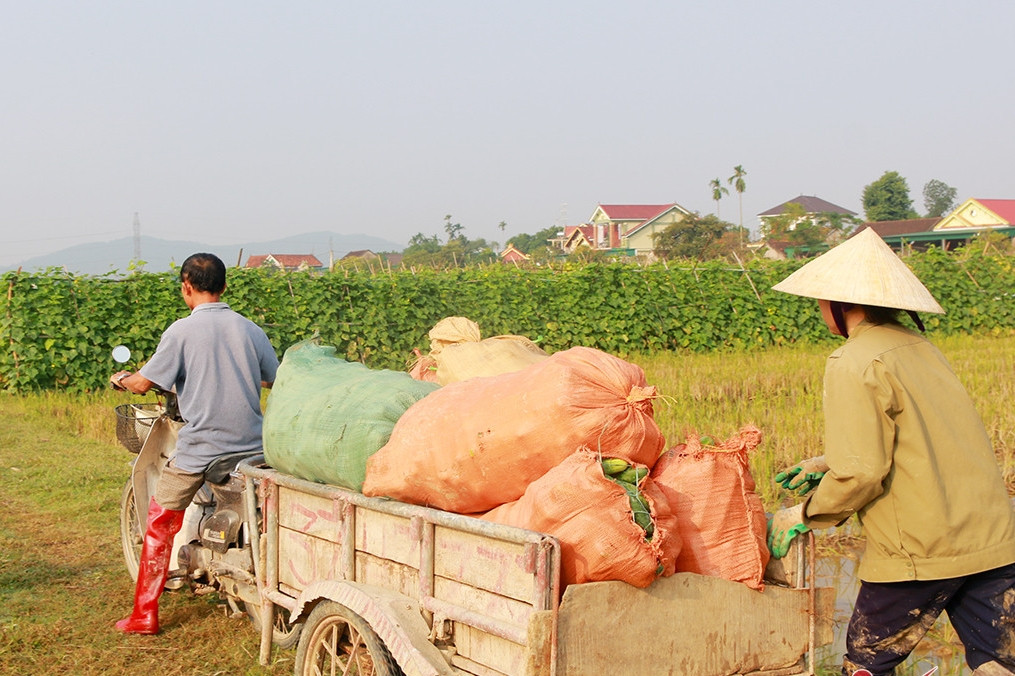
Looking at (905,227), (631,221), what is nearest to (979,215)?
(905,227)

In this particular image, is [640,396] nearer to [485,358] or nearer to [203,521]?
[485,358]

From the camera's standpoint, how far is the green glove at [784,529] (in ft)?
9.09

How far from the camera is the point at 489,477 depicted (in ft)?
9.06

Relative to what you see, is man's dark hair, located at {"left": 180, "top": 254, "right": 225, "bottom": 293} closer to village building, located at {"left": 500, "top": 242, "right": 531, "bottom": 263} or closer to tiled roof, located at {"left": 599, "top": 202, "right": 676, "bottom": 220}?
village building, located at {"left": 500, "top": 242, "right": 531, "bottom": 263}

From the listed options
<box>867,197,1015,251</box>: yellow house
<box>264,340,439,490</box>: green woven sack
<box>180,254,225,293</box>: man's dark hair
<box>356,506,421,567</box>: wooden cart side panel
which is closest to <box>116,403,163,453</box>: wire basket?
<box>180,254,225,293</box>: man's dark hair

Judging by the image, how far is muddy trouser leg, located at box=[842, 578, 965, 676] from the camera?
8.82 ft

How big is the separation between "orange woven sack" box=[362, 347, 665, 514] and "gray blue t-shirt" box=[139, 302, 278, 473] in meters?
1.35

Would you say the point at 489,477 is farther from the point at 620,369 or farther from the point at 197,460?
the point at 197,460

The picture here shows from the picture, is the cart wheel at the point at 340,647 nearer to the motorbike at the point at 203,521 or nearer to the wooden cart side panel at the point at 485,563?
the motorbike at the point at 203,521

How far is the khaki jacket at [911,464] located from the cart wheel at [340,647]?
134 centimetres

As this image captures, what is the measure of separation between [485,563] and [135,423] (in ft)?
9.23

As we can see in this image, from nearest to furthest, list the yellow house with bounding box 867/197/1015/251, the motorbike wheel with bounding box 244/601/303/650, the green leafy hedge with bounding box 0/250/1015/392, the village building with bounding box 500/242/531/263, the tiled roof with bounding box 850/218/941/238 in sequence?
the motorbike wheel with bounding box 244/601/303/650 < the green leafy hedge with bounding box 0/250/1015/392 < the village building with bounding box 500/242/531/263 < the yellow house with bounding box 867/197/1015/251 < the tiled roof with bounding box 850/218/941/238

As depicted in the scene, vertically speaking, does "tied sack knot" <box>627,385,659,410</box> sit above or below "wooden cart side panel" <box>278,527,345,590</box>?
above

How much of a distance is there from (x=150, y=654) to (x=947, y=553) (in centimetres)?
322
